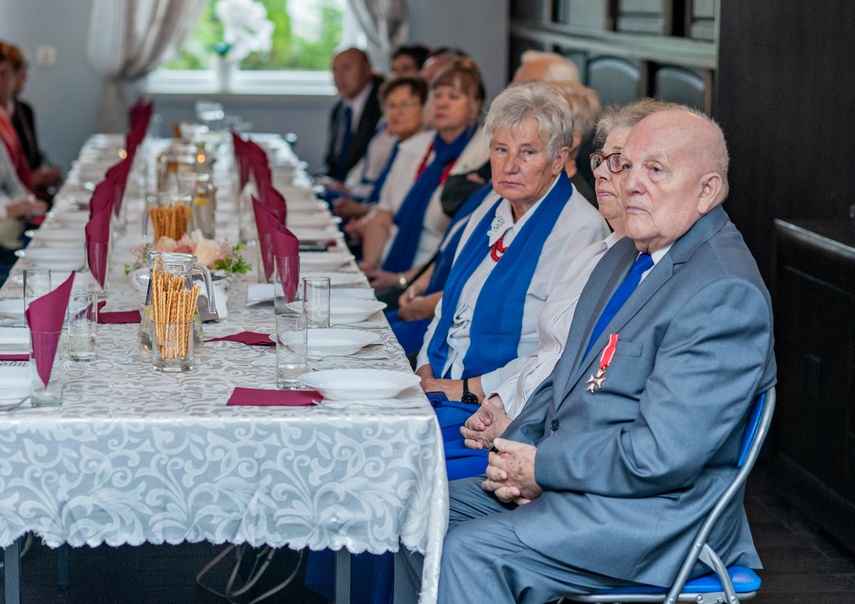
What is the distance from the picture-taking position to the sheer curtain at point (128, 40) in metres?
9.16

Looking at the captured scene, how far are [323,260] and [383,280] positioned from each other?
3.62 ft

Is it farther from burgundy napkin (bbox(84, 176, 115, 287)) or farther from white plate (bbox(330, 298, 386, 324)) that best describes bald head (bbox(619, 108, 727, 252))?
burgundy napkin (bbox(84, 176, 115, 287))

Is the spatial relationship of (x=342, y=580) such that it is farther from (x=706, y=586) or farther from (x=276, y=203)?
(x=276, y=203)

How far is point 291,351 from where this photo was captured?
2.23 metres

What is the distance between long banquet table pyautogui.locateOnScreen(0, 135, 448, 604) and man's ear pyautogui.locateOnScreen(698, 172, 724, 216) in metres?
0.62

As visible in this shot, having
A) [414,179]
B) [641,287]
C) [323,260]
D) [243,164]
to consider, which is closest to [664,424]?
[641,287]

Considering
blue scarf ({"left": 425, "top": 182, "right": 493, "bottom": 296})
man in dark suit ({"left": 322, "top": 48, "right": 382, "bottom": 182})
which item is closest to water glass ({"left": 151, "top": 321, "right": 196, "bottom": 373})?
blue scarf ({"left": 425, "top": 182, "right": 493, "bottom": 296})

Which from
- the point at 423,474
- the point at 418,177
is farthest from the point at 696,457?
the point at 418,177

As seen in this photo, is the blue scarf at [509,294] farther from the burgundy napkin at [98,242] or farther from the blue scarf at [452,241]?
the burgundy napkin at [98,242]

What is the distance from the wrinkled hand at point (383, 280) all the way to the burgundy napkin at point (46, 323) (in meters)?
2.74

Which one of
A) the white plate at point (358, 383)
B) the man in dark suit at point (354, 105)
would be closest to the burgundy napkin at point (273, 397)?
the white plate at point (358, 383)

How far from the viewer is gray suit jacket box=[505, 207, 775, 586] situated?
76.7 inches

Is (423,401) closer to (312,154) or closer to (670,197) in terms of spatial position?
(670,197)

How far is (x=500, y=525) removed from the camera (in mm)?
2111
